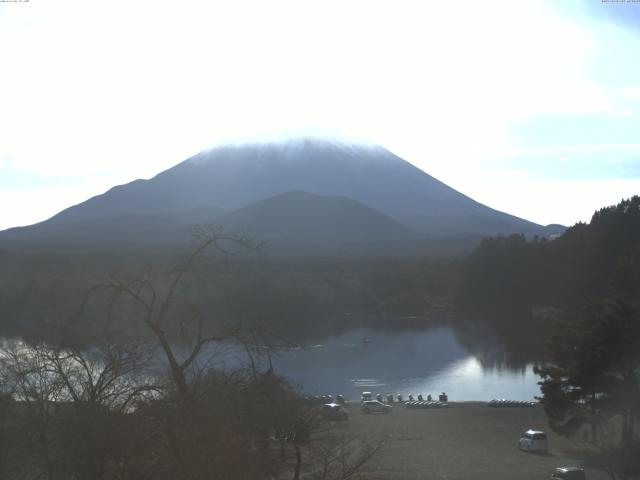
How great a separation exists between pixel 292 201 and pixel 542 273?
49.6 m

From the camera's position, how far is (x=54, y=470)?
3.71 m

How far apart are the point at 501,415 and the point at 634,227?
953 inches

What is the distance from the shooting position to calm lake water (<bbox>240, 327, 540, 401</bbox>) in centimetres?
2116

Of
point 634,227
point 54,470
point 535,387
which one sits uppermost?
point 634,227

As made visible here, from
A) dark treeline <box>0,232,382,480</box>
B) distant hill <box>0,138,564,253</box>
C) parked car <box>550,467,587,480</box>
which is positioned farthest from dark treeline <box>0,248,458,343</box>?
distant hill <box>0,138,564,253</box>

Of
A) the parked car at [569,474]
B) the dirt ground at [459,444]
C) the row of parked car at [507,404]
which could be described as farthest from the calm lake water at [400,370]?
the parked car at [569,474]

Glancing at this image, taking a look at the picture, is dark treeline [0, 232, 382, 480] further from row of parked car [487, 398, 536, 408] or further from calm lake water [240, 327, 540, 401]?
row of parked car [487, 398, 536, 408]

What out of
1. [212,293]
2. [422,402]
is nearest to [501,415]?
[422,402]

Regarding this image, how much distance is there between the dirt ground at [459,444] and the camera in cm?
1074

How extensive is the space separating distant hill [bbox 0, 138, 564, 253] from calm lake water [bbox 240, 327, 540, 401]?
35.4 meters

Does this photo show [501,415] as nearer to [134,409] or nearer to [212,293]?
[212,293]

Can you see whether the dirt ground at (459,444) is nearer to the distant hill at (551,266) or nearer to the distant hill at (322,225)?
the distant hill at (551,266)

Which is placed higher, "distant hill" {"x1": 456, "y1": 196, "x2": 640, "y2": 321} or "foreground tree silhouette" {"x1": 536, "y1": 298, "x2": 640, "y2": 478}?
"distant hill" {"x1": 456, "y1": 196, "x2": 640, "y2": 321}

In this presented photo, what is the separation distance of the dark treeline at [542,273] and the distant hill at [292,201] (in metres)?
26.1
